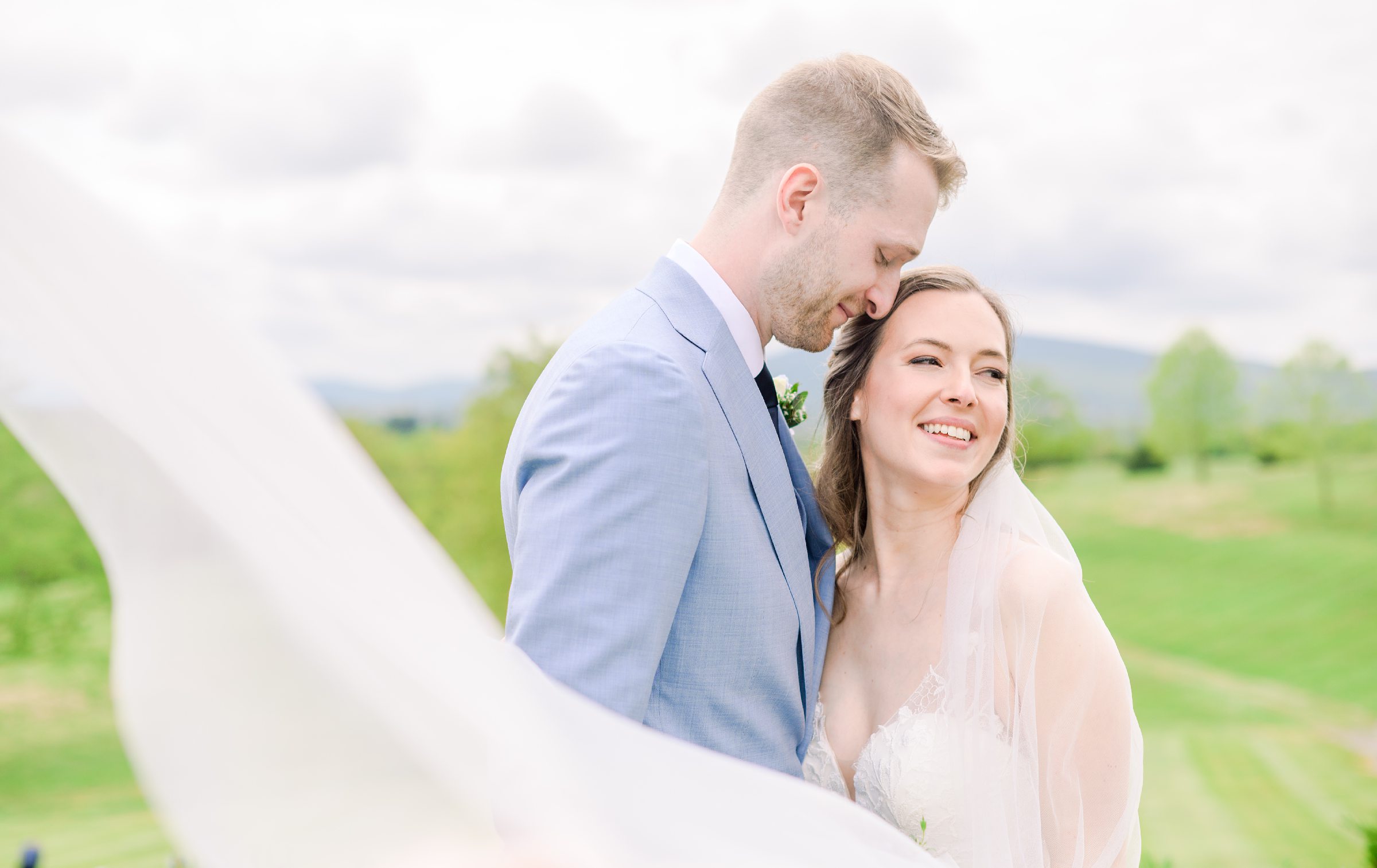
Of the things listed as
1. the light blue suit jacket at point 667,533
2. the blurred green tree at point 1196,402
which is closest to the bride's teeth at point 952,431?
the light blue suit jacket at point 667,533

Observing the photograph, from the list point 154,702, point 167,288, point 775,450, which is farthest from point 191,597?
point 775,450

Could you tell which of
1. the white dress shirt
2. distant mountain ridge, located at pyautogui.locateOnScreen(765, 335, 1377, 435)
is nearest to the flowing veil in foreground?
the white dress shirt

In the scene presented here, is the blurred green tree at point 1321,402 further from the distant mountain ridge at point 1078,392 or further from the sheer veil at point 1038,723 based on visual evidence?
the sheer veil at point 1038,723

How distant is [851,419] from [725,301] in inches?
40.2

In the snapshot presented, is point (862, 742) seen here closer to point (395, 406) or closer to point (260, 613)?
point (260, 613)

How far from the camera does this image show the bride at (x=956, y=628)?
10.3 feet

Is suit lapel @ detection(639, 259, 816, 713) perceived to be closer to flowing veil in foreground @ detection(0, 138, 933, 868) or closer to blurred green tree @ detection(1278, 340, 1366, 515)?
flowing veil in foreground @ detection(0, 138, 933, 868)

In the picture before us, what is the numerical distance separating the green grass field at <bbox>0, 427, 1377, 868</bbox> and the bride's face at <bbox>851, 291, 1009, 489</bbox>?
22129 mm

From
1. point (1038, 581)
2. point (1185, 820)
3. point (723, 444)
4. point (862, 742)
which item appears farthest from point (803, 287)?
point (1185, 820)

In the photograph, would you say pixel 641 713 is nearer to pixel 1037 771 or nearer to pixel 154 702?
pixel 154 702

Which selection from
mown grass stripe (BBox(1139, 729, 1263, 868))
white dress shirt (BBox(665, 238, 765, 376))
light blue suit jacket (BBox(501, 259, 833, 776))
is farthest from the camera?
mown grass stripe (BBox(1139, 729, 1263, 868))

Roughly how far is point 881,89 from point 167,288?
2.33m

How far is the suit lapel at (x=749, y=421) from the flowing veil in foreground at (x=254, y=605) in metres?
1.46

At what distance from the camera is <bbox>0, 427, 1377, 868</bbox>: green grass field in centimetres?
2448
